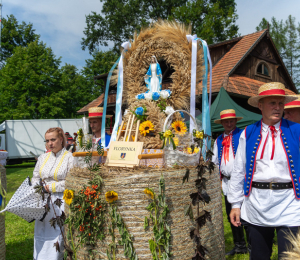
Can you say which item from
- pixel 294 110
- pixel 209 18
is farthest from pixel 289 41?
pixel 294 110

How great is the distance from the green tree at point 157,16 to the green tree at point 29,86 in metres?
7.03

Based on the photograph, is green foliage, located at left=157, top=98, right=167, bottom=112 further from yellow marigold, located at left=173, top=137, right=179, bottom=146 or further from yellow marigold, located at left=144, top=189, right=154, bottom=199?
yellow marigold, located at left=144, top=189, right=154, bottom=199

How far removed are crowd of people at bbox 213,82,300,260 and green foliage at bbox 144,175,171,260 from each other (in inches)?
26.5

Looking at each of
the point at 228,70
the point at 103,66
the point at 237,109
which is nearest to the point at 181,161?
the point at 237,109

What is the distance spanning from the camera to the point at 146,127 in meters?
2.78

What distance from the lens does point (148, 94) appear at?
3199 millimetres

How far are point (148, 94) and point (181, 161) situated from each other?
1.14m

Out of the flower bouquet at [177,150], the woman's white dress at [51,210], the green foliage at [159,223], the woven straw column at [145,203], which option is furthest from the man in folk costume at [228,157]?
the woman's white dress at [51,210]

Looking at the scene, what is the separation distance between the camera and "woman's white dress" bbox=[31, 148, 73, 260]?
10.2 ft

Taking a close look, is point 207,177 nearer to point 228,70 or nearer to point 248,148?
point 248,148

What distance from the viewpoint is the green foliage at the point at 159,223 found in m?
2.09

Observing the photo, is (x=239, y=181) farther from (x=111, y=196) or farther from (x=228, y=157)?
(x=228, y=157)

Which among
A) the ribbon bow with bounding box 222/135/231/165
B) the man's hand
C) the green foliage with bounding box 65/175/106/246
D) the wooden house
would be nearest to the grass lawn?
the ribbon bow with bounding box 222/135/231/165

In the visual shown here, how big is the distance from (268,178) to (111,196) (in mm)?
1255
